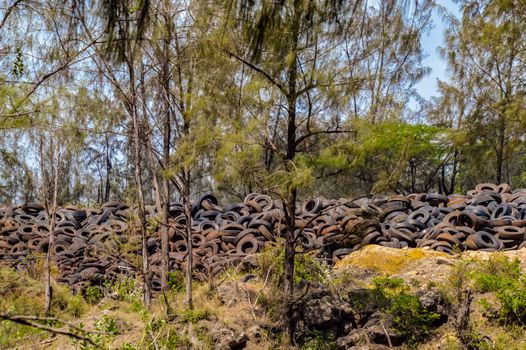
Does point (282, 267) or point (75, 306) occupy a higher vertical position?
point (282, 267)

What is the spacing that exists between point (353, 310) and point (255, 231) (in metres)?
3.77

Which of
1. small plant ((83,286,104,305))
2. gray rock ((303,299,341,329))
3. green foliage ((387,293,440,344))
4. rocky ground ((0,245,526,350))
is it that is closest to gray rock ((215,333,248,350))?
rocky ground ((0,245,526,350))

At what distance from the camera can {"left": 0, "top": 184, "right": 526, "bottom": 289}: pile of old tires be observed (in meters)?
10.2

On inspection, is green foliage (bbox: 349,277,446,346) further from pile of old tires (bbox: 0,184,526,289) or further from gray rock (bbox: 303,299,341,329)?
pile of old tires (bbox: 0,184,526,289)

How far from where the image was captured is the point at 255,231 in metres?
11.2

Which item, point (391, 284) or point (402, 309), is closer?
point (402, 309)

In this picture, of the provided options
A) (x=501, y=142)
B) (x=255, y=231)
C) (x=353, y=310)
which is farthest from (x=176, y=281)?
(x=501, y=142)

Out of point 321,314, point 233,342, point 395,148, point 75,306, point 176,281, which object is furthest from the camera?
point 395,148

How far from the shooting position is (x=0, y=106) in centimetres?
780

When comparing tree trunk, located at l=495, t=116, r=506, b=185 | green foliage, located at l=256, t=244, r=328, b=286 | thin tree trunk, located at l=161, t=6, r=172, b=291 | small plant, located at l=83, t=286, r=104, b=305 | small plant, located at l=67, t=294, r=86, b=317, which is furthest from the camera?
tree trunk, located at l=495, t=116, r=506, b=185

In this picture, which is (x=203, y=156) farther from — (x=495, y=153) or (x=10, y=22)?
(x=495, y=153)

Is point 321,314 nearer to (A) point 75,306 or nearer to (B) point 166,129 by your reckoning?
(B) point 166,129

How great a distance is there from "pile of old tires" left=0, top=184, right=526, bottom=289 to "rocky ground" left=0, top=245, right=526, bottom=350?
33.6 inches

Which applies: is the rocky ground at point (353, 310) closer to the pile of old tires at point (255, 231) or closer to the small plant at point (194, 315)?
the small plant at point (194, 315)
